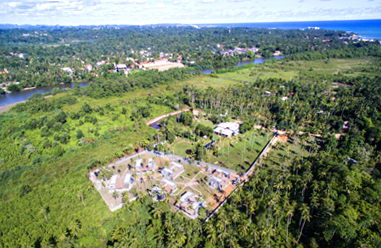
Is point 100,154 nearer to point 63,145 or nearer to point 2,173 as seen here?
point 63,145

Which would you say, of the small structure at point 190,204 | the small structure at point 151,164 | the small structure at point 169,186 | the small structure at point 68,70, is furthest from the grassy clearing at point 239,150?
the small structure at point 68,70

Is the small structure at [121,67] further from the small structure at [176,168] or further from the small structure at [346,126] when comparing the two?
the small structure at [346,126]

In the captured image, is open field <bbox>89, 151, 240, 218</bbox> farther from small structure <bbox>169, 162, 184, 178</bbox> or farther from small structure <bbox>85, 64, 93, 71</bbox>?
small structure <bbox>85, 64, 93, 71</bbox>

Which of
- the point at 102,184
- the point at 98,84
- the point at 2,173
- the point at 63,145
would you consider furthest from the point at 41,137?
the point at 98,84

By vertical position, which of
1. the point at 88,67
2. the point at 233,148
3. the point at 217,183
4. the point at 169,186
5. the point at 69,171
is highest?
the point at 217,183

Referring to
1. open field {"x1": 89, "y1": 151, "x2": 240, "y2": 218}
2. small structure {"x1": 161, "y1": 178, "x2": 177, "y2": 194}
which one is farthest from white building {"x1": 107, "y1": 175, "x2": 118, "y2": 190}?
small structure {"x1": 161, "y1": 178, "x2": 177, "y2": 194}

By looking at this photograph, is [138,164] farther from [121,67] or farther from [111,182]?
[121,67]

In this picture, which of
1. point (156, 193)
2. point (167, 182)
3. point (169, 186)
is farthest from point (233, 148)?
point (156, 193)
